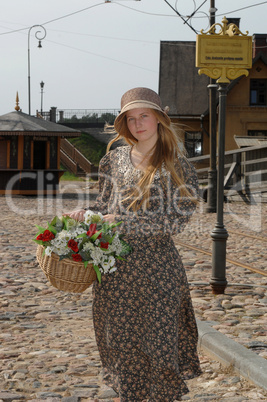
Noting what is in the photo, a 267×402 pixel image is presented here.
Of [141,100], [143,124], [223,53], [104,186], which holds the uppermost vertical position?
[223,53]

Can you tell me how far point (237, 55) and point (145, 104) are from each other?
12.0 ft

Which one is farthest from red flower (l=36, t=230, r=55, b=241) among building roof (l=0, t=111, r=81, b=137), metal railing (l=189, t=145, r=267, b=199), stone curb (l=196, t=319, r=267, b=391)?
building roof (l=0, t=111, r=81, b=137)

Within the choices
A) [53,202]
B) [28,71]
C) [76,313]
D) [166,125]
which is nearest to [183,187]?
[166,125]

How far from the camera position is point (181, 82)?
3512cm

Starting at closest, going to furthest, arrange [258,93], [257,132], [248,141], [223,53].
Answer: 1. [223,53]
2. [248,141]
3. [257,132]
4. [258,93]

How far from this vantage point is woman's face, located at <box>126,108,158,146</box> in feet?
11.9

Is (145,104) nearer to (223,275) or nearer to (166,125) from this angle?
(166,125)

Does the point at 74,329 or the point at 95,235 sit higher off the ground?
the point at 95,235

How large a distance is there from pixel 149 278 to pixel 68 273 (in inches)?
17.1

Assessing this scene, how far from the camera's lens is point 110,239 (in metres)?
3.39

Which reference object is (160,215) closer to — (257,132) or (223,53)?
(223,53)

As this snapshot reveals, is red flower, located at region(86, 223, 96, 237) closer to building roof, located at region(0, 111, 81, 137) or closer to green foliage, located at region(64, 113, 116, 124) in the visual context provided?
building roof, located at region(0, 111, 81, 137)

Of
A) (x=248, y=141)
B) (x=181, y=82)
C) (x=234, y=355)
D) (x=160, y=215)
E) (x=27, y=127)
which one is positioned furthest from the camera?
(x=181, y=82)

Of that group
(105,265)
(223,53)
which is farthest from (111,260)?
(223,53)
